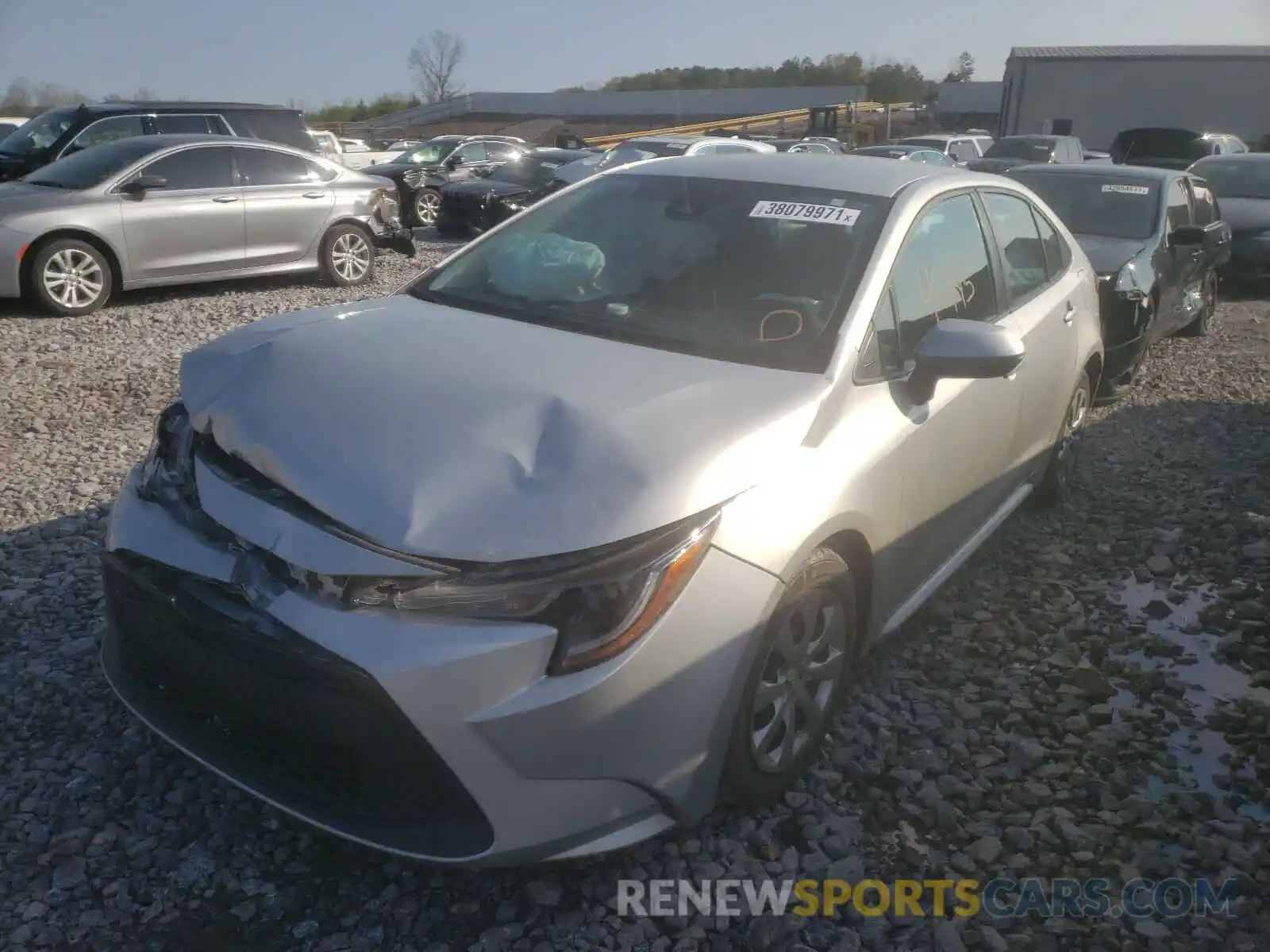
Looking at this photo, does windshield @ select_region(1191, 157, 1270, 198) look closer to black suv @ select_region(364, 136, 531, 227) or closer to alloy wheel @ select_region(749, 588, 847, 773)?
black suv @ select_region(364, 136, 531, 227)

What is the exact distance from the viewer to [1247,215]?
11422 millimetres

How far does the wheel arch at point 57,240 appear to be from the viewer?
8.07 metres

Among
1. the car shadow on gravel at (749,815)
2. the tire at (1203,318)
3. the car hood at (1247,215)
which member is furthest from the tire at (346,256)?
the car hood at (1247,215)

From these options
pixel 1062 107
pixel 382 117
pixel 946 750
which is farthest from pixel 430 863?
pixel 382 117

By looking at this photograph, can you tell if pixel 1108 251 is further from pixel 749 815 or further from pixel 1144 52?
pixel 1144 52

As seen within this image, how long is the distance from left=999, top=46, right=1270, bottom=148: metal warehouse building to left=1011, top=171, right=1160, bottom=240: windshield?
82.4 ft

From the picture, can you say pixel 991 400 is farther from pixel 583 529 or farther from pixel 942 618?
pixel 583 529

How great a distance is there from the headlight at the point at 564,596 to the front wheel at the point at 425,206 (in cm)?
1487

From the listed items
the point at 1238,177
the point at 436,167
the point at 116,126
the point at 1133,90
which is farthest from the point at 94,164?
the point at 1133,90

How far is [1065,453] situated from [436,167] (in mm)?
15161

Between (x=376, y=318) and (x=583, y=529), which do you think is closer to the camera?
(x=583, y=529)

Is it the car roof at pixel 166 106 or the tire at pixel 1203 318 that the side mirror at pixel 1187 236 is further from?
the car roof at pixel 166 106

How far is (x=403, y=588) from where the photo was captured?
6.97 ft

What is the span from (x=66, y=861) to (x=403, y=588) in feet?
4.05
